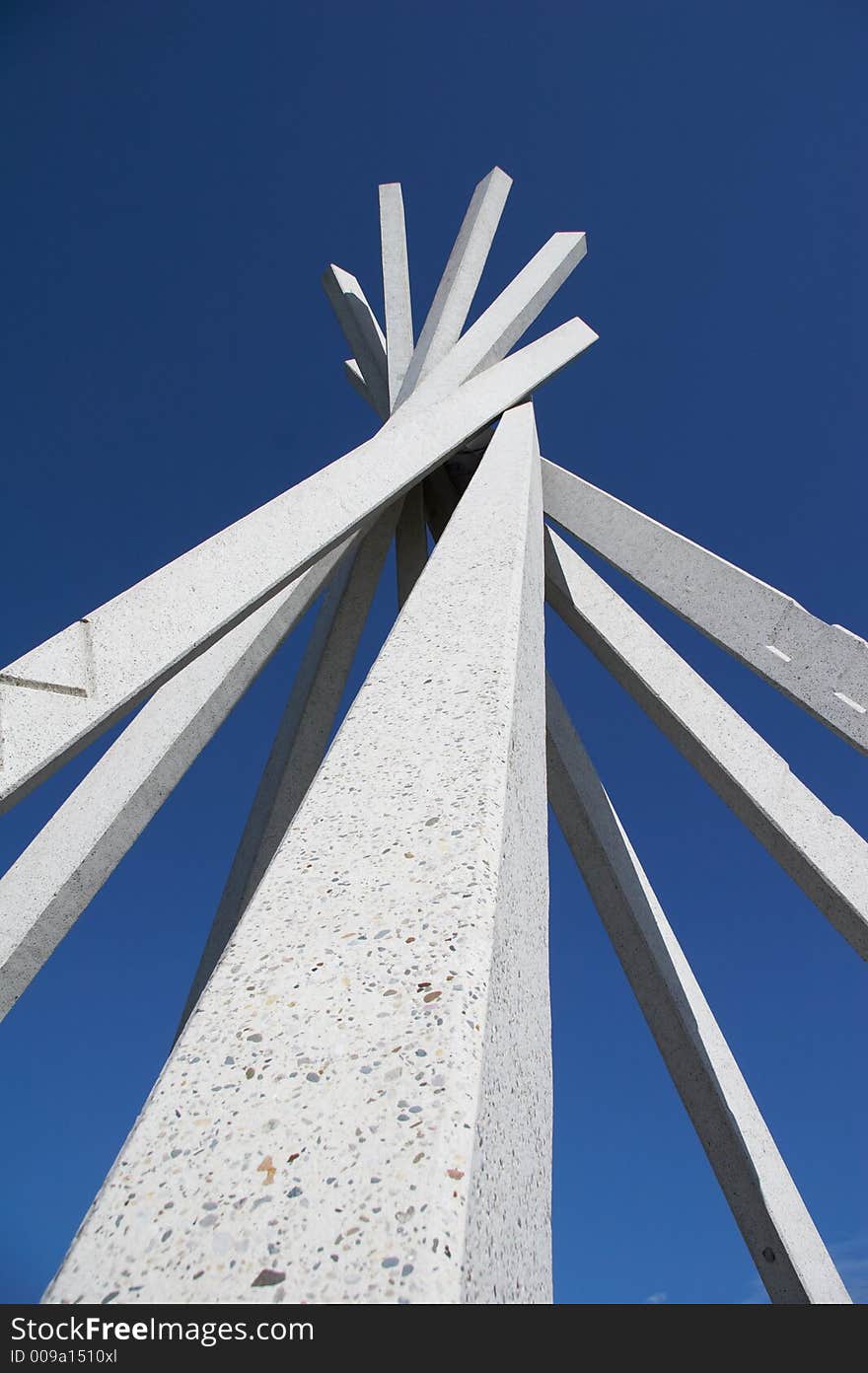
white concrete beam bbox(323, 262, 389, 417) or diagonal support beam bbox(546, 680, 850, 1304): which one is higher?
white concrete beam bbox(323, 262, 389, 417)

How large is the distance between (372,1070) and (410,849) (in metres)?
0.67

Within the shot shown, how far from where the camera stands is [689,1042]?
7906 millimetres

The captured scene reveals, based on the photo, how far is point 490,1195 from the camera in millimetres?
1613

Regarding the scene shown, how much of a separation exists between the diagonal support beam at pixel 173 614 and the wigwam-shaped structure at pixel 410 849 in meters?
0.01

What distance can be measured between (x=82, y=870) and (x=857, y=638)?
5519 millimetres

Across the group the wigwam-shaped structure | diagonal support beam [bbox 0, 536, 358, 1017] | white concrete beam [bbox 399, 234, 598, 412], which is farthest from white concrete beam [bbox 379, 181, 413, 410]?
diagonal support beam [bbox 0, 536, 358, 1017]

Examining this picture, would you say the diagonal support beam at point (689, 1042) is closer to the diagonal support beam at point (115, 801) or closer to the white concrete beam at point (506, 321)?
the white concrete beam at point (506, 321)

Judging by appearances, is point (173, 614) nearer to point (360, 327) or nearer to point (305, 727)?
point (305, 727)

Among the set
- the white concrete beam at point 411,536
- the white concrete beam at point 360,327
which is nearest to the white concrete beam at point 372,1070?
the white concrete beam at point 411,536

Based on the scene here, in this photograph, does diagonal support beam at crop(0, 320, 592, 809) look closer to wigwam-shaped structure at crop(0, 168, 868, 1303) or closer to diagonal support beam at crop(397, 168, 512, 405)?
wigwam-shaped structure at crop(0, 168, 868, 1303)

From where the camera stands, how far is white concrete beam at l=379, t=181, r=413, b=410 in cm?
944

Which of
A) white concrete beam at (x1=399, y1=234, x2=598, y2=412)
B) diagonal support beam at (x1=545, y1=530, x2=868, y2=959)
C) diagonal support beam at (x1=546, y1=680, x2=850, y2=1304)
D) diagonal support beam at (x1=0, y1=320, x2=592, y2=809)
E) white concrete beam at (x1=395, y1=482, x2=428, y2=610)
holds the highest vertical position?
white concrete beam at (x1=399, y1=234, x2=598, y2=412)

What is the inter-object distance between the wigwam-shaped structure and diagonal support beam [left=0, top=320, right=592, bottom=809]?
0.01 m
